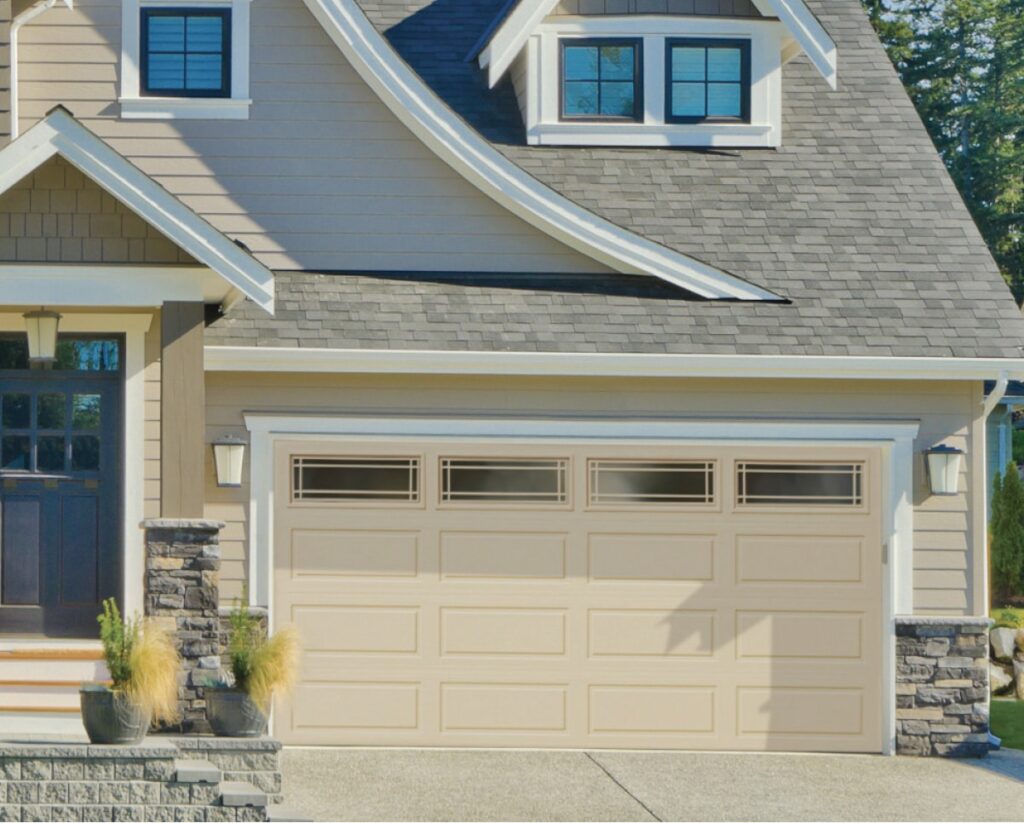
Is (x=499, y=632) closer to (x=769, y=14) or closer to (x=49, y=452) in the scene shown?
(x=49, y=452)

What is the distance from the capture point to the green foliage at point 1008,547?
1803cm

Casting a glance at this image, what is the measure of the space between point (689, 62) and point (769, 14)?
737 mm

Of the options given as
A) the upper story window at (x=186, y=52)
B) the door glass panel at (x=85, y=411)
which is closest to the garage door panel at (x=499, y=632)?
the door glass panel at (x=85, y=411)

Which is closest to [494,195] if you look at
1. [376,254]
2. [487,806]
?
Result: [376,254]

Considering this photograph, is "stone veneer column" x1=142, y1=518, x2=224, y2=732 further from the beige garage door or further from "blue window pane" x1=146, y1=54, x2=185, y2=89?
"blue window pane" x1=146, y1=54, x2=185, y2=89

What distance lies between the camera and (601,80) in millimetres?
14008

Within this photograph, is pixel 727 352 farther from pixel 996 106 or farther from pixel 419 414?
pixel 996 106

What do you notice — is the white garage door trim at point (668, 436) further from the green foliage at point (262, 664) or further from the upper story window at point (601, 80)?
the upper story window at point (601, 80)

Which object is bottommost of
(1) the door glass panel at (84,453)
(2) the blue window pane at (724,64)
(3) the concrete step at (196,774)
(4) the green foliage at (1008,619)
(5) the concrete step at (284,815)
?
(5) the concrete step at (284,815)

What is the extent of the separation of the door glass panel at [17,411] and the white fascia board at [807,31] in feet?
21.4

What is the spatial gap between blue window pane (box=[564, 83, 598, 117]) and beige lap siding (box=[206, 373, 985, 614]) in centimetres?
273

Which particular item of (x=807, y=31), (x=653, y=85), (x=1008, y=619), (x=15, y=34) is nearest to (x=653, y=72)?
(x=653, y=85)

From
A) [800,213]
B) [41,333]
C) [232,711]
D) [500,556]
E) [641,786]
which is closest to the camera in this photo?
[232,711]

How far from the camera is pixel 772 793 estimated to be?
10.9 metres
